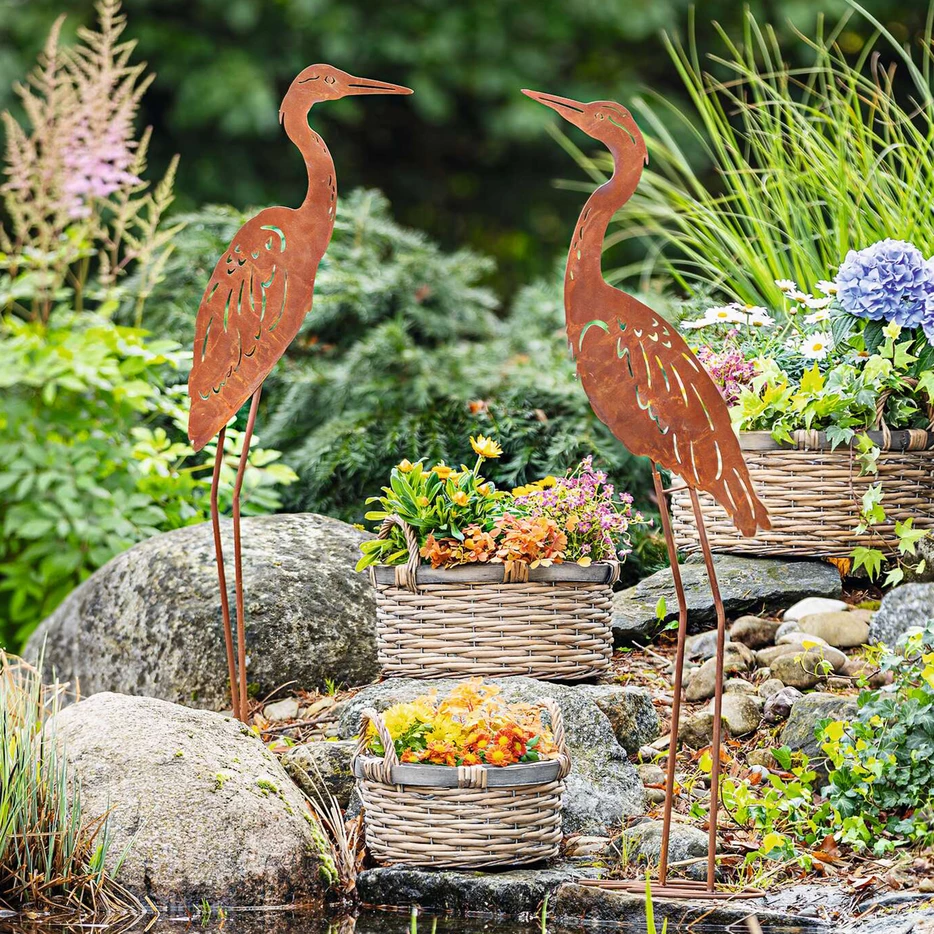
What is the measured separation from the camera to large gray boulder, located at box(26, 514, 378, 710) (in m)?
3.88

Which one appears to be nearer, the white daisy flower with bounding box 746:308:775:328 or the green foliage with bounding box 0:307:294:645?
the white daisy flower with bounding box 746:308:775:328

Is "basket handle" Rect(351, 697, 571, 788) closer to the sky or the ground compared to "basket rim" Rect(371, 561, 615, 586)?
closer to the ground

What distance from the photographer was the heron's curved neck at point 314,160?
10.8 feet

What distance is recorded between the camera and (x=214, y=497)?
11.3ft

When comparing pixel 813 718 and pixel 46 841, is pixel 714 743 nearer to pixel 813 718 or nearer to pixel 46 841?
pixel 813 718

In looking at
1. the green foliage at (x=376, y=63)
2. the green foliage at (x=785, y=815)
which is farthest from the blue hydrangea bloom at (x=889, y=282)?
the green foliage at (x=376, y=63)

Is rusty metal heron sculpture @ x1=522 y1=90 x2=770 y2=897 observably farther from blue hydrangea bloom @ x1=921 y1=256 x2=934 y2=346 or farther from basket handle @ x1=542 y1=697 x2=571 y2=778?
blue hydrangea bloom @ x1=921 y1=256 x2=934 y2=346

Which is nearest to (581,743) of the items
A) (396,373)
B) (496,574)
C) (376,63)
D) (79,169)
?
(496,574)

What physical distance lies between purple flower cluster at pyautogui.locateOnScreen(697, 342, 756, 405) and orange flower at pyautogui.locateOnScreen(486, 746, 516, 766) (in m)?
1.66

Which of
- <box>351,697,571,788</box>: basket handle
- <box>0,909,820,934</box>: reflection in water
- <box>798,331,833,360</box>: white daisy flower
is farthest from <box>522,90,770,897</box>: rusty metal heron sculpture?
<box>798,331,833,360</box>: white daisy flower

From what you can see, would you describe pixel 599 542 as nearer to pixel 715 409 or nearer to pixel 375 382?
pixel 715 409

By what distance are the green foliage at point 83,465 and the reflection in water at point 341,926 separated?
217 cm

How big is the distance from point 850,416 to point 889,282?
1.39ft

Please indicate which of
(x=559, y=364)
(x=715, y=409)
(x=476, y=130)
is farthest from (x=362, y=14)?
(x=715, y=409)
